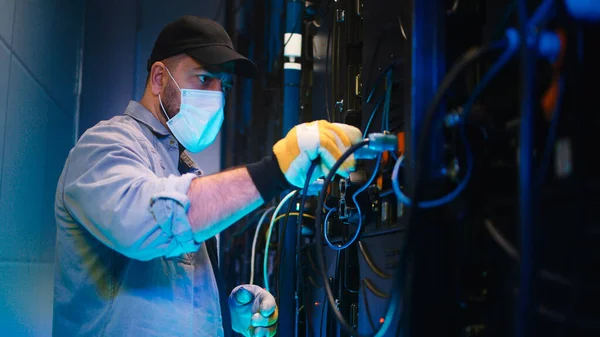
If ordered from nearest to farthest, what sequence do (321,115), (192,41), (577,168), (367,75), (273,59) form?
(577,168) < (367,75) < (192,41) < (321,115) < (273,59)

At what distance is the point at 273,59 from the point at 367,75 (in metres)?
1.99

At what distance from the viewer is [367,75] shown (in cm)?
142

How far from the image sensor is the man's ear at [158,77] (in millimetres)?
1772

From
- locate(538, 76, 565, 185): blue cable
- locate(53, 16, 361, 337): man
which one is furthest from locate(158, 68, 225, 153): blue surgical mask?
locate(538, 76, 565, 185): blue cable

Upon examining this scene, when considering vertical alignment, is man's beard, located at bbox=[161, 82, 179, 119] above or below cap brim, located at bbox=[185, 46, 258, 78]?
below

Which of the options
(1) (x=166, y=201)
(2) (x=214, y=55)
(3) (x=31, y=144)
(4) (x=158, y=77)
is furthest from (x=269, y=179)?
(3) (x=31, y=144)

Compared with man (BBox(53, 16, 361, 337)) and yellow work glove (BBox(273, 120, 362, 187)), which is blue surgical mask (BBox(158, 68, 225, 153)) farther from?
yellow work glove (BBox(273, 120, 362, 187))

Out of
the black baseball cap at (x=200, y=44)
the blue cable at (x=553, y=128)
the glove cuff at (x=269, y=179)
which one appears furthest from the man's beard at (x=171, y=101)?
the blue cable at (x=553, y=128)

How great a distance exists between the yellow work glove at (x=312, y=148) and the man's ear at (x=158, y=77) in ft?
2.48

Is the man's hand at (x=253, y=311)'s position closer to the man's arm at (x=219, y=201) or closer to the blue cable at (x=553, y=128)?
the man's arm at (x=219, y=201)

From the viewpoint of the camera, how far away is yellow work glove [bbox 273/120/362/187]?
1117 mm

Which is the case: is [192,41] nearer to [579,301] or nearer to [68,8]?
[579,301]

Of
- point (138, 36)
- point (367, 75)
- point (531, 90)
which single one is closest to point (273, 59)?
point (138, 36)

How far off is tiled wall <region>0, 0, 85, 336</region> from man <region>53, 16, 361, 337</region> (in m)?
0.54
